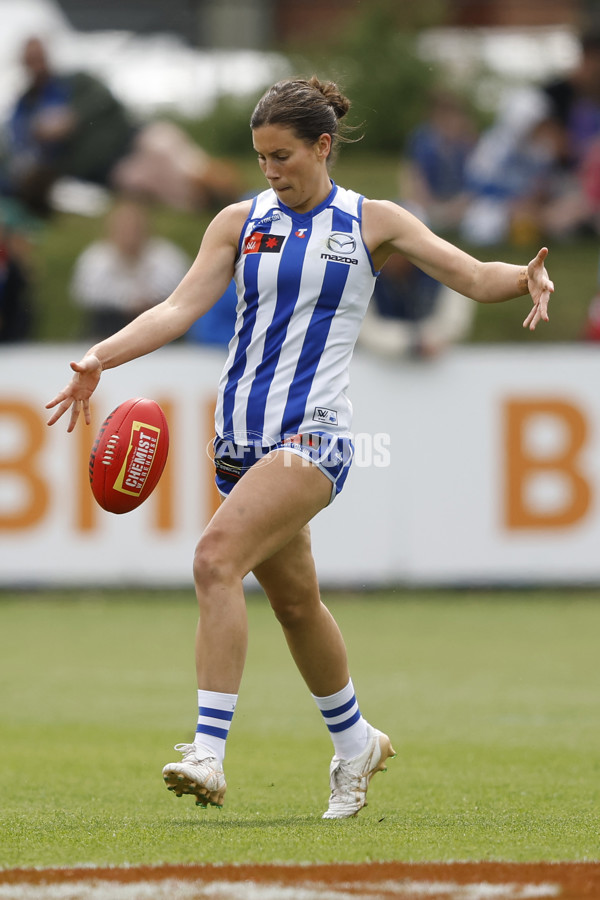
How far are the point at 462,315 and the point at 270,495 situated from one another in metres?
8.90

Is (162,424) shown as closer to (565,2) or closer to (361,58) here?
(361,58)

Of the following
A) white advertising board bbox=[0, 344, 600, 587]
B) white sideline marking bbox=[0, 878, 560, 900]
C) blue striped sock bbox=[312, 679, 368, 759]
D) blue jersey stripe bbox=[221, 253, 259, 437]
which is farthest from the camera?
white advertising board bbox=[0, 344, 600, 587]

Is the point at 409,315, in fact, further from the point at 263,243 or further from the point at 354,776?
the point at 354,776

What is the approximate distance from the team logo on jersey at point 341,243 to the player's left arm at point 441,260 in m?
0.06

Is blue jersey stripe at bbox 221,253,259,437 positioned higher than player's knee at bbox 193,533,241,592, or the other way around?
blue jersey stripe at bbox 221,253,259,437

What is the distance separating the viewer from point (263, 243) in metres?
5.11

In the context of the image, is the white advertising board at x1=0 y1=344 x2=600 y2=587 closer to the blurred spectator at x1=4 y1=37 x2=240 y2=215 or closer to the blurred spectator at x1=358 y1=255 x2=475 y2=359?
the blurred spectator at x1=358 y1=255 x2=475 y2=359

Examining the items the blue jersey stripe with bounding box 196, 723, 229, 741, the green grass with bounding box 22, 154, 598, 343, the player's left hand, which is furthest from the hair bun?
the green grass with bounding box 22, 154, 598, 343

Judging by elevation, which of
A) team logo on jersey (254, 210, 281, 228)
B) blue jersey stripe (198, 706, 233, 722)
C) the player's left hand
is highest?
team logo on jersey (254, 210, 281, 228)

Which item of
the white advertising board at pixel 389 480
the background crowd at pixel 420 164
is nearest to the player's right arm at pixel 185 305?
the white advertising board at pixel 389 480

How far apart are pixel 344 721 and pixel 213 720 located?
0.69 m

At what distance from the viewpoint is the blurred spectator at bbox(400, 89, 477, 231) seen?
15594 millimetres

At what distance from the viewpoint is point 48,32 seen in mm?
17984

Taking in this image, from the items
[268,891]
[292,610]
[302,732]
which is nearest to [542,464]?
[302,732]
